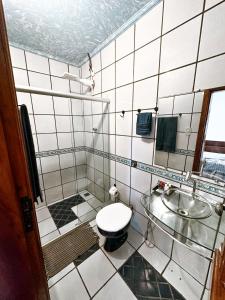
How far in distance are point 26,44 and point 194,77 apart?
74.5 inches

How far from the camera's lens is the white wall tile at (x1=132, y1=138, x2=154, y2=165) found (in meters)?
1.29

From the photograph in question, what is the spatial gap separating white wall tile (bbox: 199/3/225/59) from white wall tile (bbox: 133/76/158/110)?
37cm

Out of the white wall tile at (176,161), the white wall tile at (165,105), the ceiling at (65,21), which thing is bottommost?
the white wall tile at (176,161)

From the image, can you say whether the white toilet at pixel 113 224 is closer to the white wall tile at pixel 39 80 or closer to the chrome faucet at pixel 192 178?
the chrome faucet at pixel 192 178

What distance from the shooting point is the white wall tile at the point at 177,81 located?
0.95m

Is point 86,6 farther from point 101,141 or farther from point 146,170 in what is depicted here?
point 146,170

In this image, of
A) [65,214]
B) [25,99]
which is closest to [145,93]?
[25,99]

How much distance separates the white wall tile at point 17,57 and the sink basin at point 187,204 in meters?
2.19

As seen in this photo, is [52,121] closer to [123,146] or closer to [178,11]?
[123,146]

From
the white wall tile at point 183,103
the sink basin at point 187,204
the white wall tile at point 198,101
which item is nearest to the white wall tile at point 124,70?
the white wall tile at point 183,103

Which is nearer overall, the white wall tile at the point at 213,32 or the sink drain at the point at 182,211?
the white wall tile at the point at 213,32

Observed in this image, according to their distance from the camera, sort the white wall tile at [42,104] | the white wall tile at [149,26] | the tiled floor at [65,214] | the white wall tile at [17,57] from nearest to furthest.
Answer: the white wall tile at [149,26] → the white wall tile at [17,57] → the tiled floor at [65,214] → the white wall tile at [42,104]

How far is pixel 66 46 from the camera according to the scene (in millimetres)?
1576

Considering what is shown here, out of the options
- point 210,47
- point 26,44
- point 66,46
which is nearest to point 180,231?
point 210,47
